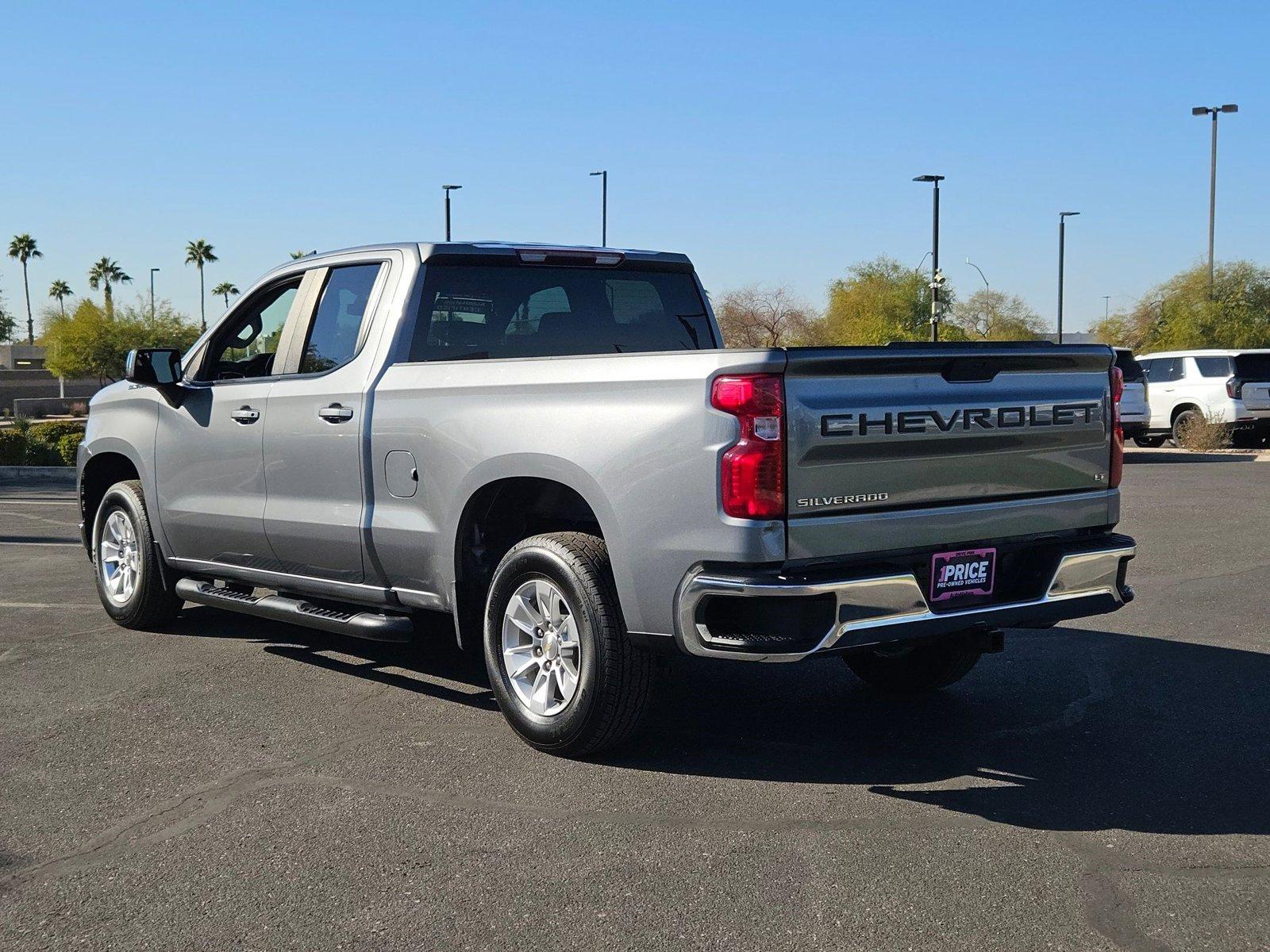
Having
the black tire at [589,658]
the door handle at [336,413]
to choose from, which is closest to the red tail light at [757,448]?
the black tire at [589,658]

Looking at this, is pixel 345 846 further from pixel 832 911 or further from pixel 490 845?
pixel 832 911

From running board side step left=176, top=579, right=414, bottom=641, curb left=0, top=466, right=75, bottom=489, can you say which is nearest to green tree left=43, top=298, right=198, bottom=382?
curb left=0, top=466, right=75, bottom=489

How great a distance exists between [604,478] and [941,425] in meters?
1.23

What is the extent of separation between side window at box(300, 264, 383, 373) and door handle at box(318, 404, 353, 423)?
24 centimetres

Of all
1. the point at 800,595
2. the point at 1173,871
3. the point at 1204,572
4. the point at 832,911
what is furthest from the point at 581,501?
the point at 1204,572

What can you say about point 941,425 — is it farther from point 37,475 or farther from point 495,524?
point 37,475

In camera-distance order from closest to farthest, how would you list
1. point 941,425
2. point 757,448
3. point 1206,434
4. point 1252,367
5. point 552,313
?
point 757,448 < point 941,425 < point 552,313 < point 1206,434 < point 1252,367

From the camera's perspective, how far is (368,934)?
12.0ft

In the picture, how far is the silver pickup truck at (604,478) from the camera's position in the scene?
4645mm

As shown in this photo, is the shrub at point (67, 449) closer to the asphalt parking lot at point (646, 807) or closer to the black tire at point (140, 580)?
the black tire at point (140, 580)

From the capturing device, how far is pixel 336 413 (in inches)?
247

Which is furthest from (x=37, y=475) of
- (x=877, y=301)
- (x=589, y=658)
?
(x=877, y=301)

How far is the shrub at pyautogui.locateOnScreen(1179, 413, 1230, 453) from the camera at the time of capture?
25.0 m

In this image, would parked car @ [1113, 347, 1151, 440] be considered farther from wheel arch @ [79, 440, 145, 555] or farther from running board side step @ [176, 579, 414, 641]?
running board side step @ [176, 579, 414, 641]
